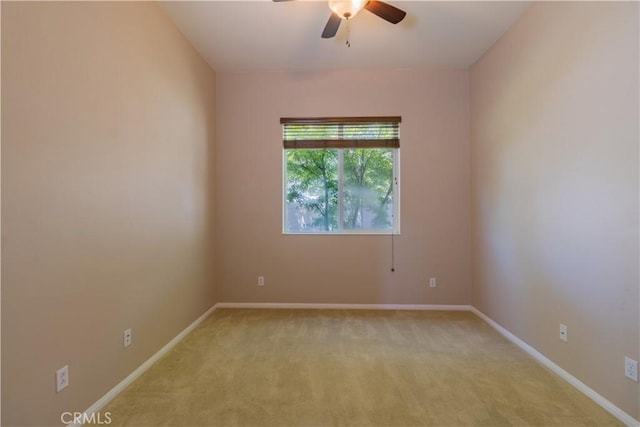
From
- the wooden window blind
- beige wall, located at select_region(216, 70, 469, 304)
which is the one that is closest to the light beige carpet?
beige wall, located at select_region(216, 70, 469, 304)

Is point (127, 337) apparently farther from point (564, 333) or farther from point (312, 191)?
point (564, 333)

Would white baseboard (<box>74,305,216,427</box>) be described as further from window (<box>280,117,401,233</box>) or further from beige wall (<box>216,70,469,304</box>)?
window (<box>280,117,401,233</box>)

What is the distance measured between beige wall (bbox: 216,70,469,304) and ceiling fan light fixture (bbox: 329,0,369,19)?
1.55 m

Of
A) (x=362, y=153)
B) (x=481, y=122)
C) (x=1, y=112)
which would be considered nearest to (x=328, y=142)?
(x=362, y=153)

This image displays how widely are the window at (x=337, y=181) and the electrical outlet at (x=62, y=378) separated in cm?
247

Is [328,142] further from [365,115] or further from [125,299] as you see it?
[125,299]

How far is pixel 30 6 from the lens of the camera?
1.39 metres

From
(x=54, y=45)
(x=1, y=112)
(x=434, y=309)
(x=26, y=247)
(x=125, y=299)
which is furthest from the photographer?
(x=434, y=309)

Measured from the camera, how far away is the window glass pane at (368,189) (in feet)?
12.3

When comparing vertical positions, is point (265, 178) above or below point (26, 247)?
above

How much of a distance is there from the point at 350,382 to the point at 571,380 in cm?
149

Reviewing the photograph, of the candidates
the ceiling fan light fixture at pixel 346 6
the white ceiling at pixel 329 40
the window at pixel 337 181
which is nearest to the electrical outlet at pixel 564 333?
the window at pixel 337 181

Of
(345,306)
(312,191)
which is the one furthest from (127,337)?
(312,191)

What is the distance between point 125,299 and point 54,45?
1.50 m
